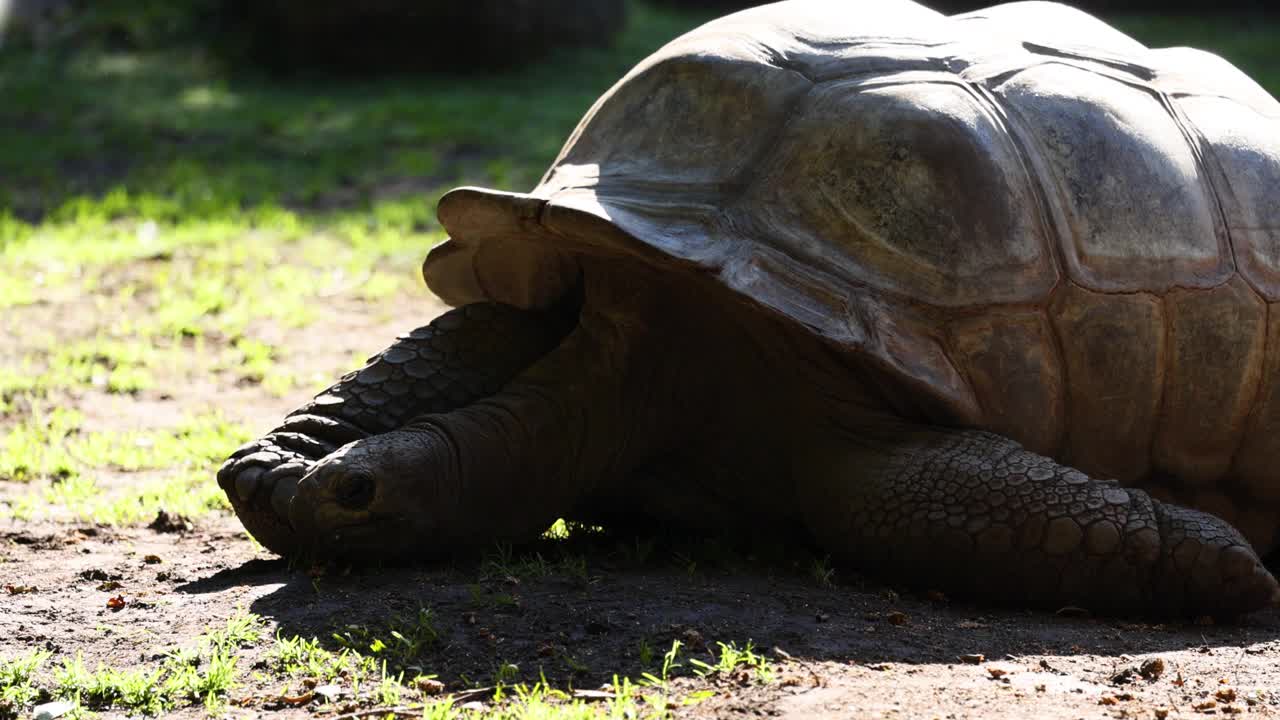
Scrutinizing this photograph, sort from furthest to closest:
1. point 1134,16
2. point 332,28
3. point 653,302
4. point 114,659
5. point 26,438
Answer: point 1134,16
point 332,28
point 26,438
point 653,302
point 114,659

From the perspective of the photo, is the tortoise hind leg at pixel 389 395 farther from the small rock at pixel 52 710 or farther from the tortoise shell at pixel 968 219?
the small rock at pixel 52 710

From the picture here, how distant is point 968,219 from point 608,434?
3.02ft

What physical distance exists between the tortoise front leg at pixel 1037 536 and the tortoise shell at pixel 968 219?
0.16 meters

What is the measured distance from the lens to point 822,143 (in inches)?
139

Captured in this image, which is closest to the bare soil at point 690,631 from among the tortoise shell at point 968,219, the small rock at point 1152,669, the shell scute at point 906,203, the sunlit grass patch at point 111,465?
the small rock at point 1152,669

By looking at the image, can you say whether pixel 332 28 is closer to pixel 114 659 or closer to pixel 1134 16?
pixel 1134 16

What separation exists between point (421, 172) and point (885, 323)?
19.2ft

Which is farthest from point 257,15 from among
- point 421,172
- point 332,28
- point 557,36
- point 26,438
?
point 26,438

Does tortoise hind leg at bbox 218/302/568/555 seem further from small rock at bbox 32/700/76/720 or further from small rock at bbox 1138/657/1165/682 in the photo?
small rock at bbox 1138/657/1165/682

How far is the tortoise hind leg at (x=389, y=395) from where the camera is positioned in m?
3.50

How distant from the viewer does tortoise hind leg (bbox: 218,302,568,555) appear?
3.50 metres

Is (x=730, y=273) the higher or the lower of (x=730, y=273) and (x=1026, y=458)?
the higher

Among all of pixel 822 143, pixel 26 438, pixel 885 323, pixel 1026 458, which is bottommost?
pixel 26 438

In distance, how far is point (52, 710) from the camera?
278 cm
